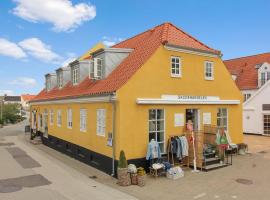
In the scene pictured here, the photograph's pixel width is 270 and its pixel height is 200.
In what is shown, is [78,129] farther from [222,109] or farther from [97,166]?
[222,109]

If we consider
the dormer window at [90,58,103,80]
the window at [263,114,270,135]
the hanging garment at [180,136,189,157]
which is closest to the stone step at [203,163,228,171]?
the hanging garment at [180,136,189,157]

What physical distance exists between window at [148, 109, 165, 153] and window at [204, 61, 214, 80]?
13.6 feet

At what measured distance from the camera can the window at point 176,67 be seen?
15273 millimetres

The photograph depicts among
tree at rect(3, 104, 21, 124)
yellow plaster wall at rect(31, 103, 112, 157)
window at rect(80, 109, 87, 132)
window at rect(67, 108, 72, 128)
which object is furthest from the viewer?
tree at rect(3, 104, 21, 124)

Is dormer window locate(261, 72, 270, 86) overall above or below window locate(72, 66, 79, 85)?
above

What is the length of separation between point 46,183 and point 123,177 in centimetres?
338

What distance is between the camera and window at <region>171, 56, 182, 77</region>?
15.3 metres

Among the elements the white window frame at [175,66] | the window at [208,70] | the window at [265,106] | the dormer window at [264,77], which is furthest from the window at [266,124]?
the white window frame at [175,66]

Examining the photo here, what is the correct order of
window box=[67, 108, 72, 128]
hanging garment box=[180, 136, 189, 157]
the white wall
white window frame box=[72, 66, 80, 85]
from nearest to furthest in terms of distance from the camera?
hanging garment box=[180, 136, 189, 157] → window box=[67, 108, 72, 128] → white window frame box=[72, 66, 80, 85] → the white wall

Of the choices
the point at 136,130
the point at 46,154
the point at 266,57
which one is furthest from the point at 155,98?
the point at 266,57

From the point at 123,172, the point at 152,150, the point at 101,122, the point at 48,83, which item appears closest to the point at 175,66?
the point at 152,150

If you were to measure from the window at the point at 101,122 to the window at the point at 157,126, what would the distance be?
7.52 feet

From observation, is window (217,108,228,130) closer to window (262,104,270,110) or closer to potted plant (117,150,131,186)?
potted plant (117,150,131,186)

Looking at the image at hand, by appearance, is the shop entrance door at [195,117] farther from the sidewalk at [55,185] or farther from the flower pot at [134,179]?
the sidewalk at [55,185]
